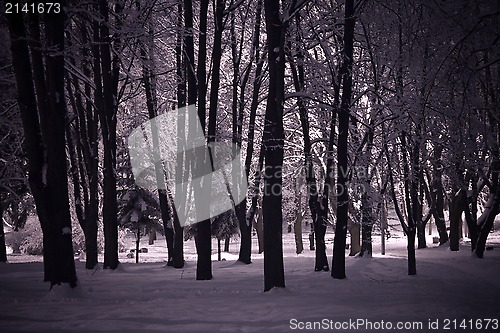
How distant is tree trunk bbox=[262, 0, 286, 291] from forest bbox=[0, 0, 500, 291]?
0.10 ft

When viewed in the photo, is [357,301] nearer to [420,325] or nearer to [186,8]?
[420,325]

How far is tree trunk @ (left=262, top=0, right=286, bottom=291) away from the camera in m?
9.40

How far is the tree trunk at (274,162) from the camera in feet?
30.8

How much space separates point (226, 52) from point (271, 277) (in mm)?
14888

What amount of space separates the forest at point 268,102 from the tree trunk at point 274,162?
3cm

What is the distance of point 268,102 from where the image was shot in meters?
10.1

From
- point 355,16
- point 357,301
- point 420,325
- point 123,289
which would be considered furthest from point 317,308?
point 355,16

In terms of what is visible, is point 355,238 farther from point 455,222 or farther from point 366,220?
point 366,220

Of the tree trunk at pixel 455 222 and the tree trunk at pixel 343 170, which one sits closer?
the tree trunk at pixel 343 170

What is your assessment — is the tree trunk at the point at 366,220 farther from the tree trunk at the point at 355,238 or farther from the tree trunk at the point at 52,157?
the tree trunk at the point at 52,157

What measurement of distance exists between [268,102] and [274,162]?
1.44m

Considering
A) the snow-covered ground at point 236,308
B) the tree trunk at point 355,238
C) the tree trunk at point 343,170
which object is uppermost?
the tree trunk at point 343,170

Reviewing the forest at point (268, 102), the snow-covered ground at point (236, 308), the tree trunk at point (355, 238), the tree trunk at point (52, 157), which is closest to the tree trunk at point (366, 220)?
the forest at point (268, 102)

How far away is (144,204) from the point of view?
77.9ft
